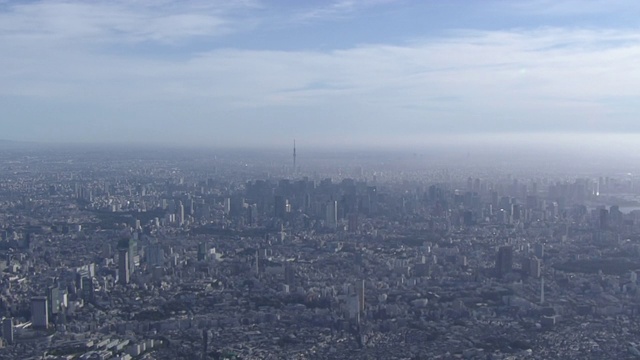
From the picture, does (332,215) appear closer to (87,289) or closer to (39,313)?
(87,289)

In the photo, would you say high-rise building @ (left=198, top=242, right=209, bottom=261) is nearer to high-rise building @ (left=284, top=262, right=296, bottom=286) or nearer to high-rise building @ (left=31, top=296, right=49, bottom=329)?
high-rise building @ (left=284, top=262, right=296, bottom=286)

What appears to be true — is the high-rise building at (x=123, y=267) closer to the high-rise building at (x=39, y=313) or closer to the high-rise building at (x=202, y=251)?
the high-rise building at (x=202, y=251)

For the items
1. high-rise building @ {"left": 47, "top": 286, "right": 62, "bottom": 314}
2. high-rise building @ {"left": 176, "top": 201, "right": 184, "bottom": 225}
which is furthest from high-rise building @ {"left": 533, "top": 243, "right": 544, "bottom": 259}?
high-rise building @ {"left": 176, "top": 201, "right": 184, "bottom": 225}

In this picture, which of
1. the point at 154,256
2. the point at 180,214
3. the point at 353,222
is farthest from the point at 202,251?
the point at 180,214

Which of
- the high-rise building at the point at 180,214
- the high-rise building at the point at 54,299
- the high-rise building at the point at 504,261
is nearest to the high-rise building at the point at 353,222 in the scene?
the high-rise building at the point at 180,214

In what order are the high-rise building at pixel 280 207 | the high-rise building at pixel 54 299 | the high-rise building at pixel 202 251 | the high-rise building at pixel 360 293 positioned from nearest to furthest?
the high-rise building at pixel 360 293 < the high-rise building at pixel 54 299 < the high-rise building at pixel 202 251 < the high-rise building at pixel 280 207
